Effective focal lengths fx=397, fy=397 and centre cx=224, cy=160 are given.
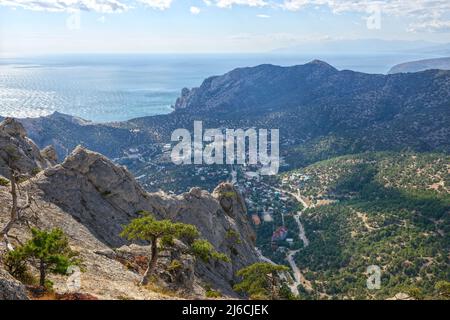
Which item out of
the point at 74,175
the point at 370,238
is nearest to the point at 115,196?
the point at 74,175

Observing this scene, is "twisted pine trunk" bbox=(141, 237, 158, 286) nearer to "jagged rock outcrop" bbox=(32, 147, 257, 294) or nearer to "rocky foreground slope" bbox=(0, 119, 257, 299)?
"rocky foreground slope" bbox=(0, 119, 257, 299)

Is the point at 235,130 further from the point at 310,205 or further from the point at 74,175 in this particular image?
the point at 74,175

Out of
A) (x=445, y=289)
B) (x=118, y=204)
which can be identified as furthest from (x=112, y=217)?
(x=445, y=289)

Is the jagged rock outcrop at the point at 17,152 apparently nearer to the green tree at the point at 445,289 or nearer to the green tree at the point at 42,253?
the green tree at the point at 42,253

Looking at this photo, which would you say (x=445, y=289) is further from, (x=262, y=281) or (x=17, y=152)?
(x=17, y=152)

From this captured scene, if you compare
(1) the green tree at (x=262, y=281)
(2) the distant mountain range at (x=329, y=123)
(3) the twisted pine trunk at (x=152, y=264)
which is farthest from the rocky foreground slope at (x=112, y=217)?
(2) the distant mountain range at (x=329, y=123)
